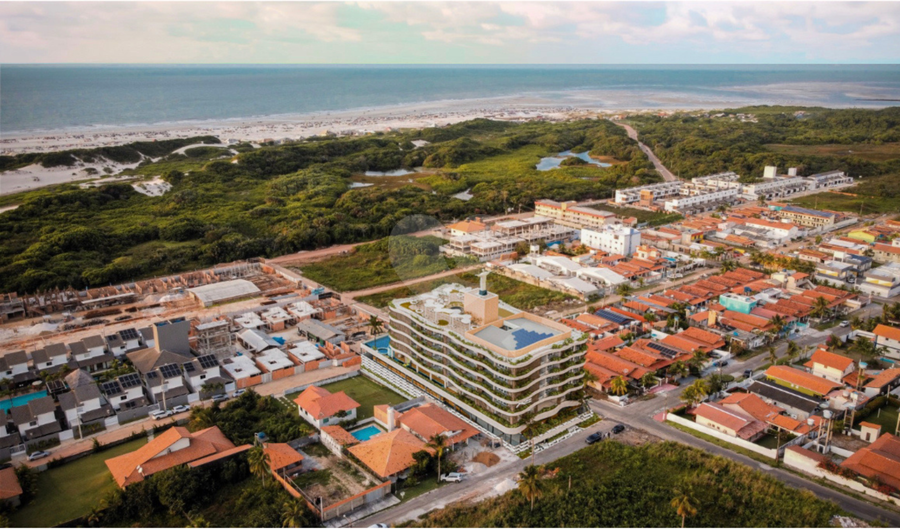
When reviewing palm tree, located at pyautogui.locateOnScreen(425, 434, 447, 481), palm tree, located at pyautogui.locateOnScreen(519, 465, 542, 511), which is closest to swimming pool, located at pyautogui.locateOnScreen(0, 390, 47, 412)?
palm tree, located at pyautogui.locateOnScreen(425, 434, 447, 481)

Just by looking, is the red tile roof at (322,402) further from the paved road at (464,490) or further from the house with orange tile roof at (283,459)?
the paved road at (464,490)

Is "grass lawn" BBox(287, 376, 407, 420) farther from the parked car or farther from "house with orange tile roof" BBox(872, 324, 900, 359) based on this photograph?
"house with orange tile roof" BBox(872, 324, 900, 359)

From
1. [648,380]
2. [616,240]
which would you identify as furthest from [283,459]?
[616,240]

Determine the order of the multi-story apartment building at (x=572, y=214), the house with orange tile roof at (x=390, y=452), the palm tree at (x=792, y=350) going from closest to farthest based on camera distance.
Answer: the house with orange tile roof at (x=390, y=452) < the palm tree at (x=792, y=350) < the multi-story apartment building at (x=572, y=214)

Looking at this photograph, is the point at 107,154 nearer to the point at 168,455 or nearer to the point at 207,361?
the point at 207,361

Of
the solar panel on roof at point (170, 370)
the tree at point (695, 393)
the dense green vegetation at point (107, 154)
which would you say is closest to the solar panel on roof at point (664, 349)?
the tree at point (695, 393)

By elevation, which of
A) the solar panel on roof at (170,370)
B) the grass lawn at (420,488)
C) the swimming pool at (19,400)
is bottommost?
the grass lawn at (420,488)

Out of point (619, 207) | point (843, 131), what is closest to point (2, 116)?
point (619, 207)
